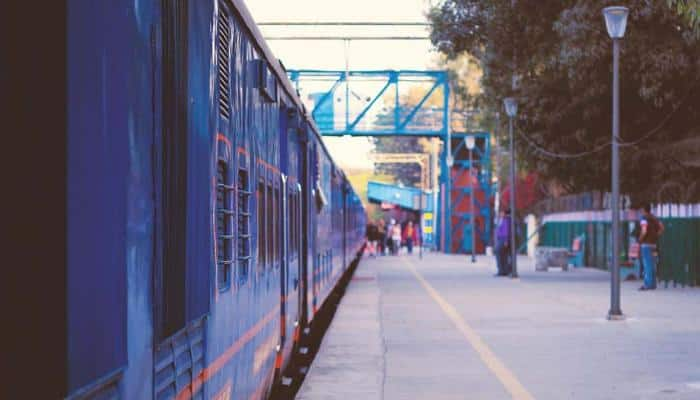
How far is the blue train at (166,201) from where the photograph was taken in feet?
10.5

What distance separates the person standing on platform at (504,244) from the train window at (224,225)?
27982 millimetres

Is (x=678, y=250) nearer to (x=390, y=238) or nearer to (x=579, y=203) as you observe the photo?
(x=579, y=203)

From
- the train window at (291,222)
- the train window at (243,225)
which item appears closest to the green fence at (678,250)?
→ the train window at (291,222)

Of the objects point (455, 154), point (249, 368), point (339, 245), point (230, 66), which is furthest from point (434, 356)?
point (455, 154)

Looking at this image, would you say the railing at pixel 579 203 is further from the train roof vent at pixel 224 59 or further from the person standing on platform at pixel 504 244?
the train roof vent at pixel 224 59

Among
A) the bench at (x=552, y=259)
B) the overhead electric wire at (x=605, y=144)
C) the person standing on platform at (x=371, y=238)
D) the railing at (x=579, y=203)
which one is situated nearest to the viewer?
the overhead electric wire at (x=605, y=144)

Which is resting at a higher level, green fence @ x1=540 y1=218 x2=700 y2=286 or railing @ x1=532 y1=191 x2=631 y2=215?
railing @ x1=532 y1=191 x2=631 y2=215

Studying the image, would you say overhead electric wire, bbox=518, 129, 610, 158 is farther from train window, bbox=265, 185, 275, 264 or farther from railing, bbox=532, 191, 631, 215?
train window, bbox=265, 185, 275, 264

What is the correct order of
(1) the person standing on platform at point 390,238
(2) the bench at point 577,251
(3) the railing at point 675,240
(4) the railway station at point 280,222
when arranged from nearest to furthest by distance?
(4) the railway station at point 280,222, (3) the railing at point 675,240, (2) the bench at point 577,251, (1) the person standing on platform at point 390,238

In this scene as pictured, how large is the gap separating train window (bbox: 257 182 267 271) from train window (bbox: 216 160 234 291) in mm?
1821

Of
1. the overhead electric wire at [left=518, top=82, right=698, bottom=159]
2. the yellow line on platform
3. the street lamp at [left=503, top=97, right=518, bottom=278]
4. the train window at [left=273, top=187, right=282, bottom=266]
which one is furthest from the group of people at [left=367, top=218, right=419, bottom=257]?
the train window at [left=273, top=187, right=282, bottom=266]

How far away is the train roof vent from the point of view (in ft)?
20.2

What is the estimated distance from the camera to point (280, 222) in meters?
10.6

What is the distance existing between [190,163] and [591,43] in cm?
2241
